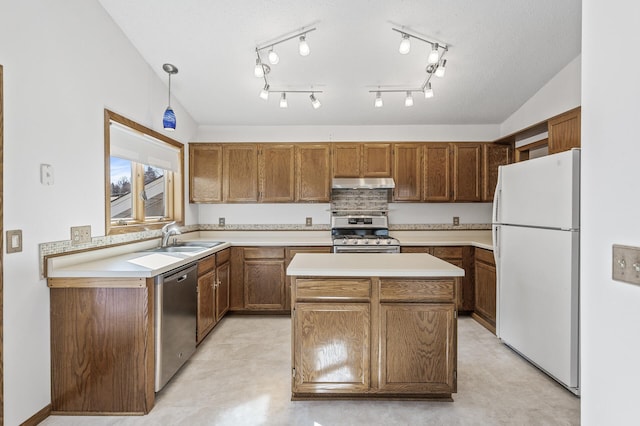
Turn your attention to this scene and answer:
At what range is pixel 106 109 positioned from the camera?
8.43 ft

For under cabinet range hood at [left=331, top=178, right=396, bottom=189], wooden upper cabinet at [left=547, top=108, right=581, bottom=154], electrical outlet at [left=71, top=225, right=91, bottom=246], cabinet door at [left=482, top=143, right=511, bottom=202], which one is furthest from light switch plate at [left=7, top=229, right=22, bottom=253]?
cabinet door at [left=482, top=143, right=511, bottom=202]

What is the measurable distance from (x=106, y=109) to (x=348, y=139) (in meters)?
2.72

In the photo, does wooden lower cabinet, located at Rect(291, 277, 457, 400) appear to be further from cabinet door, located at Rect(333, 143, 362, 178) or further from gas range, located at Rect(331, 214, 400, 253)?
cabinet door, located at Rect(333, 143, 362, 178)

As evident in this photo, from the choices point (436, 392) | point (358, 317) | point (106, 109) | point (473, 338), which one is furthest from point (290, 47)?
point (473, 338)

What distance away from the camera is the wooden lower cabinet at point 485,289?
132 inches

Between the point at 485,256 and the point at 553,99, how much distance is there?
172 centimetres

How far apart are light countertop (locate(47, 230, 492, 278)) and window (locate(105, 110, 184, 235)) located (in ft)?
0.71

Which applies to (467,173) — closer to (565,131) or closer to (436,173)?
(436,173)

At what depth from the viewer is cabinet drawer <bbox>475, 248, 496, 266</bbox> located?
3418mm

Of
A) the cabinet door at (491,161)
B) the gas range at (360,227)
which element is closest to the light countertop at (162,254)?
the gas range at (360,227)

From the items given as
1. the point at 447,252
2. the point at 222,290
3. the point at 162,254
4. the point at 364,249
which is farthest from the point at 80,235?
the point at 447,252

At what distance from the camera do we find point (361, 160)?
419 centimetres

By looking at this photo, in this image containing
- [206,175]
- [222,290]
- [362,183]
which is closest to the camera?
[222,290]

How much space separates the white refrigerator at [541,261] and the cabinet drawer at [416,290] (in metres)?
0.93
